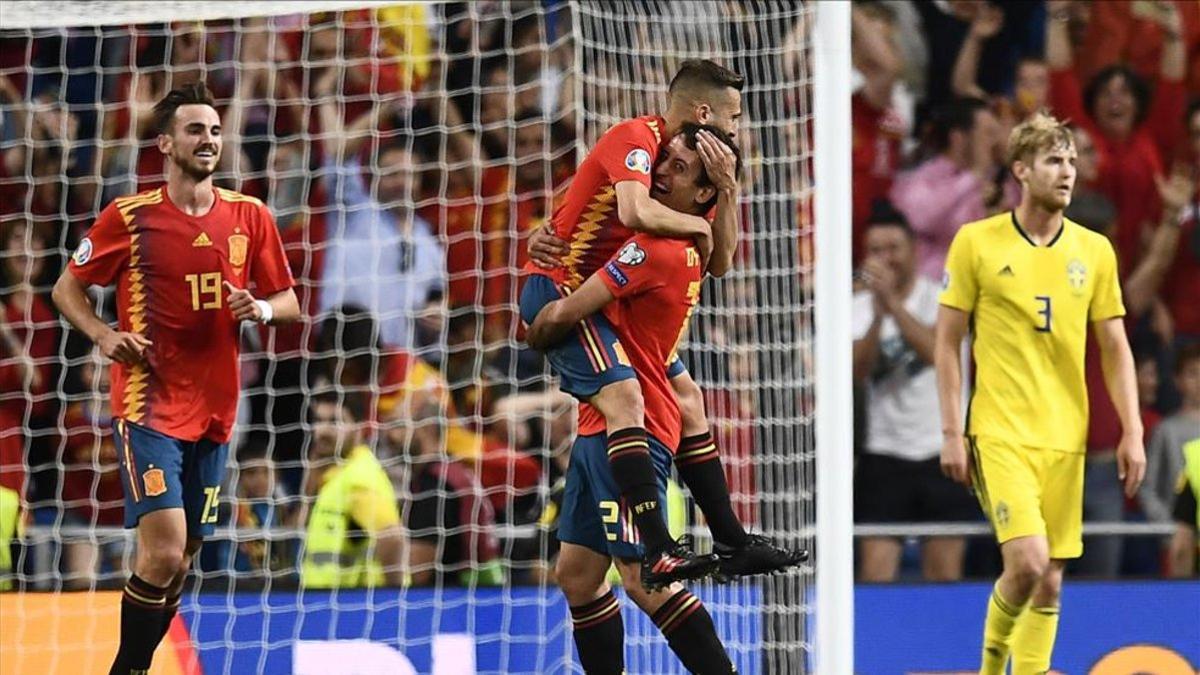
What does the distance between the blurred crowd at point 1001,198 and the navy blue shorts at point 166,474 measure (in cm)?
354

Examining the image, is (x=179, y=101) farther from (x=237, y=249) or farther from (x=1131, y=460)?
(x=1131, y=460)

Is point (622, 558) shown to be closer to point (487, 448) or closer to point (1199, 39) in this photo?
point (487, 448)

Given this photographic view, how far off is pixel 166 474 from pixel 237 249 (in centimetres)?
88

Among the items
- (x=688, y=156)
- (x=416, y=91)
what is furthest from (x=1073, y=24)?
(x=688, y=156)

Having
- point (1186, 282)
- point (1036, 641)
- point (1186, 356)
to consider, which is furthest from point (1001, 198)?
point (1036, 641)

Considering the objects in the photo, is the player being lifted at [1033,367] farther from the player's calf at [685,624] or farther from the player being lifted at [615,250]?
the player's calf at [685,624]

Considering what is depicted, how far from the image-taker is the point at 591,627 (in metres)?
6.39

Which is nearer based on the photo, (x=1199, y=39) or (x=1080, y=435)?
(x=1080, y=435)

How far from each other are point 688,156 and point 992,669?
8.67ft

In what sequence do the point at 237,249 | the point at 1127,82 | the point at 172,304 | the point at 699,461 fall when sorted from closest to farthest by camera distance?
1. the point at 699,461
2. the point at 172,304
3. the point at 237,249
4. the point at 1127,82

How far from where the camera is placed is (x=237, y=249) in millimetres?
7613

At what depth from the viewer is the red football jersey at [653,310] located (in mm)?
6148

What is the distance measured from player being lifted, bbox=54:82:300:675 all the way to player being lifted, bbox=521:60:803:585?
5.00 ft

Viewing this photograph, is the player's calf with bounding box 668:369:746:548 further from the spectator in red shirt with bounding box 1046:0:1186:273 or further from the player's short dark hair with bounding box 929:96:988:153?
the spectator in red shirt with bounding box 1046:0:1186:273
